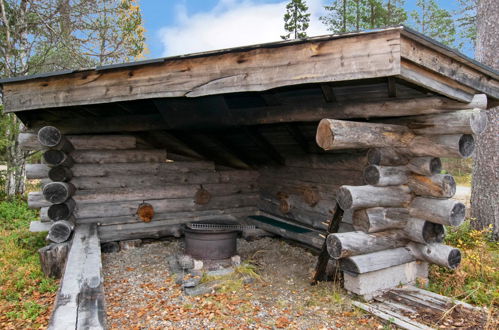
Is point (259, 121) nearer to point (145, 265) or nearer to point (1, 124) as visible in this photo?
point (145, 265)

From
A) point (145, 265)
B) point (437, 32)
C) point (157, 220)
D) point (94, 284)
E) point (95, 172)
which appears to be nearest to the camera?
point (94, 284)

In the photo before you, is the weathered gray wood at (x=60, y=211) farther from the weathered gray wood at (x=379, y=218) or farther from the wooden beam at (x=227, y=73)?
the weathered gray wood at (x=379, y=218)

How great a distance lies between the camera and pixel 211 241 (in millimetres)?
5828

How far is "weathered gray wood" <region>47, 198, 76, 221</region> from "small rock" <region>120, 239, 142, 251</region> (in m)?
1.17

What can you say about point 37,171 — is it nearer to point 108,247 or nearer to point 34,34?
point 108,247

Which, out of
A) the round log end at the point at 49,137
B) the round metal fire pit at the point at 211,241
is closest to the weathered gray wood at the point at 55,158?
the round log end at the point at 49,137

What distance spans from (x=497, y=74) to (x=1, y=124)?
1131 centimetres

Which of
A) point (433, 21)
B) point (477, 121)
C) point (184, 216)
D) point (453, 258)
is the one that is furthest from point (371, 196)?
point (433, 21)

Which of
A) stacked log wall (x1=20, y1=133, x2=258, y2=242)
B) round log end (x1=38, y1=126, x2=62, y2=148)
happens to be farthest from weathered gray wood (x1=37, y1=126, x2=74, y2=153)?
stacked log wall (x1=20, y1=133, x2=258, y2=242)

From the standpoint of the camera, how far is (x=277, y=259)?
6.29 m

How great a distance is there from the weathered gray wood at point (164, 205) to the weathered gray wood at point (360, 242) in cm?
391

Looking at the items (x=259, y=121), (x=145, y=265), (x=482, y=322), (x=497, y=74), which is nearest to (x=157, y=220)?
(x=145, y=265)

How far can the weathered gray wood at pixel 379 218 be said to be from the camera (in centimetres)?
448

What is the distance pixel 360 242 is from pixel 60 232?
447 cm
